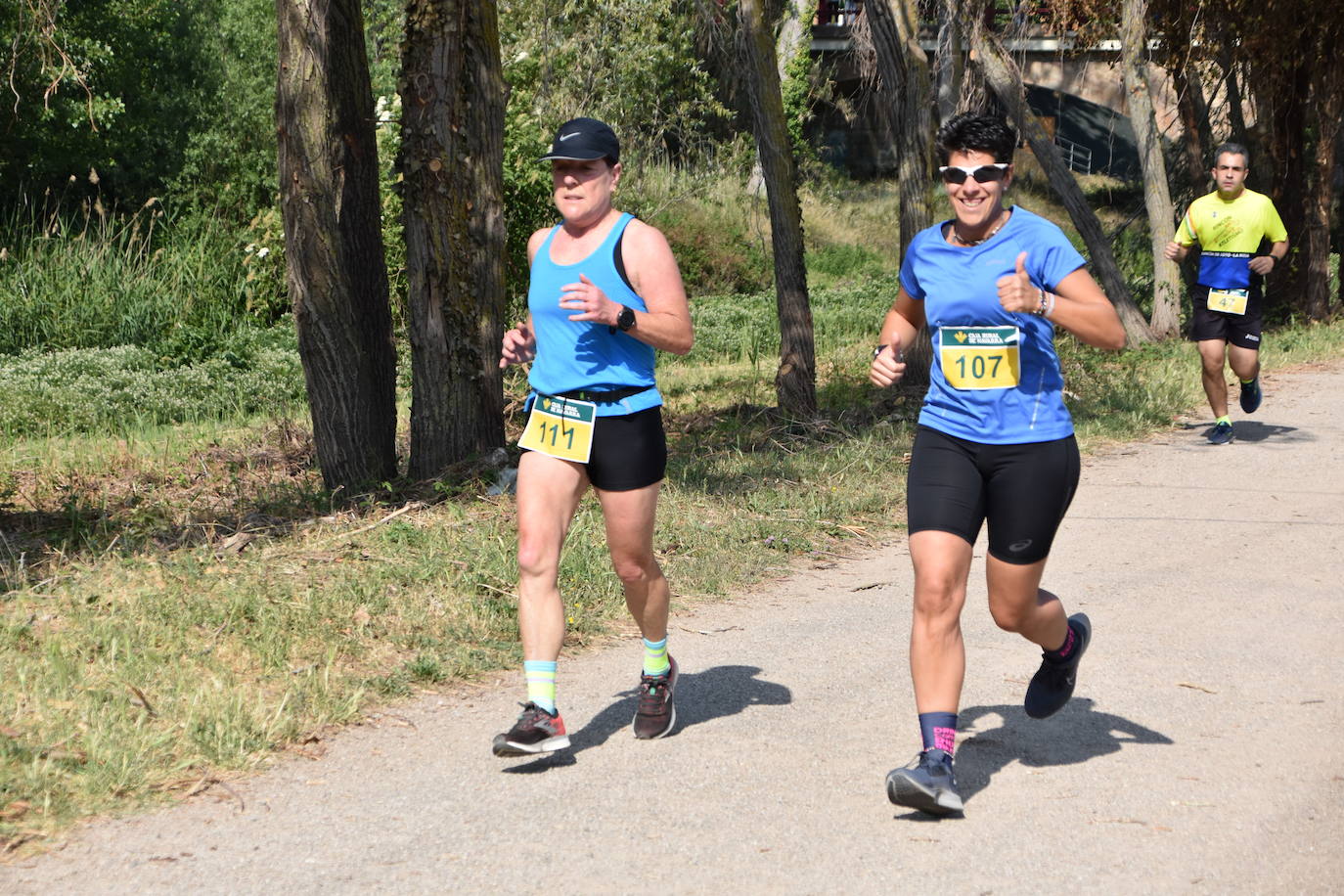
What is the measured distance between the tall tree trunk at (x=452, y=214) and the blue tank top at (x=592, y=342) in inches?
154

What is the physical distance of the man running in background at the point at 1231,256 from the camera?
10.3m

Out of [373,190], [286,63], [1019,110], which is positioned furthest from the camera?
[1019,110]

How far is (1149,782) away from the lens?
456 centimetres

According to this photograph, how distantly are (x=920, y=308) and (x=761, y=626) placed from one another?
222 centimetres

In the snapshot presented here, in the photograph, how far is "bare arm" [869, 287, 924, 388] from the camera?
4.47m

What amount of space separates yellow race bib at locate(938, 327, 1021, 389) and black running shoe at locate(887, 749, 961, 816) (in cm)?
110

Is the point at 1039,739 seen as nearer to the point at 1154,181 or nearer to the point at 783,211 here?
the point at 783,211

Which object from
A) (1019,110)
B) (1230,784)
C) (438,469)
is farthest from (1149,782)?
(1019,110)

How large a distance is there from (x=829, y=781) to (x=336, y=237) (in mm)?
5345

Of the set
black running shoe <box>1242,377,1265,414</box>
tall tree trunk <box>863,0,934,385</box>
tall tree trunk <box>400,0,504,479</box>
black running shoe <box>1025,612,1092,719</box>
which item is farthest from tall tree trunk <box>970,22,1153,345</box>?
black running shoe <box>1025,612,1092,719</box>

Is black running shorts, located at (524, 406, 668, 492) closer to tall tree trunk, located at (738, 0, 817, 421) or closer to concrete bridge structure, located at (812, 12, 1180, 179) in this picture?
tall tree trunk, located at (738, 0, 817, 421)

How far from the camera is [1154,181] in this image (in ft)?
58.4

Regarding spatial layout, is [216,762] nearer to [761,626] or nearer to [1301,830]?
[761,626]

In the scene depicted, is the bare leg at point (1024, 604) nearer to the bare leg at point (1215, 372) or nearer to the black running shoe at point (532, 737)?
the black running shoe at point (532, 737)
